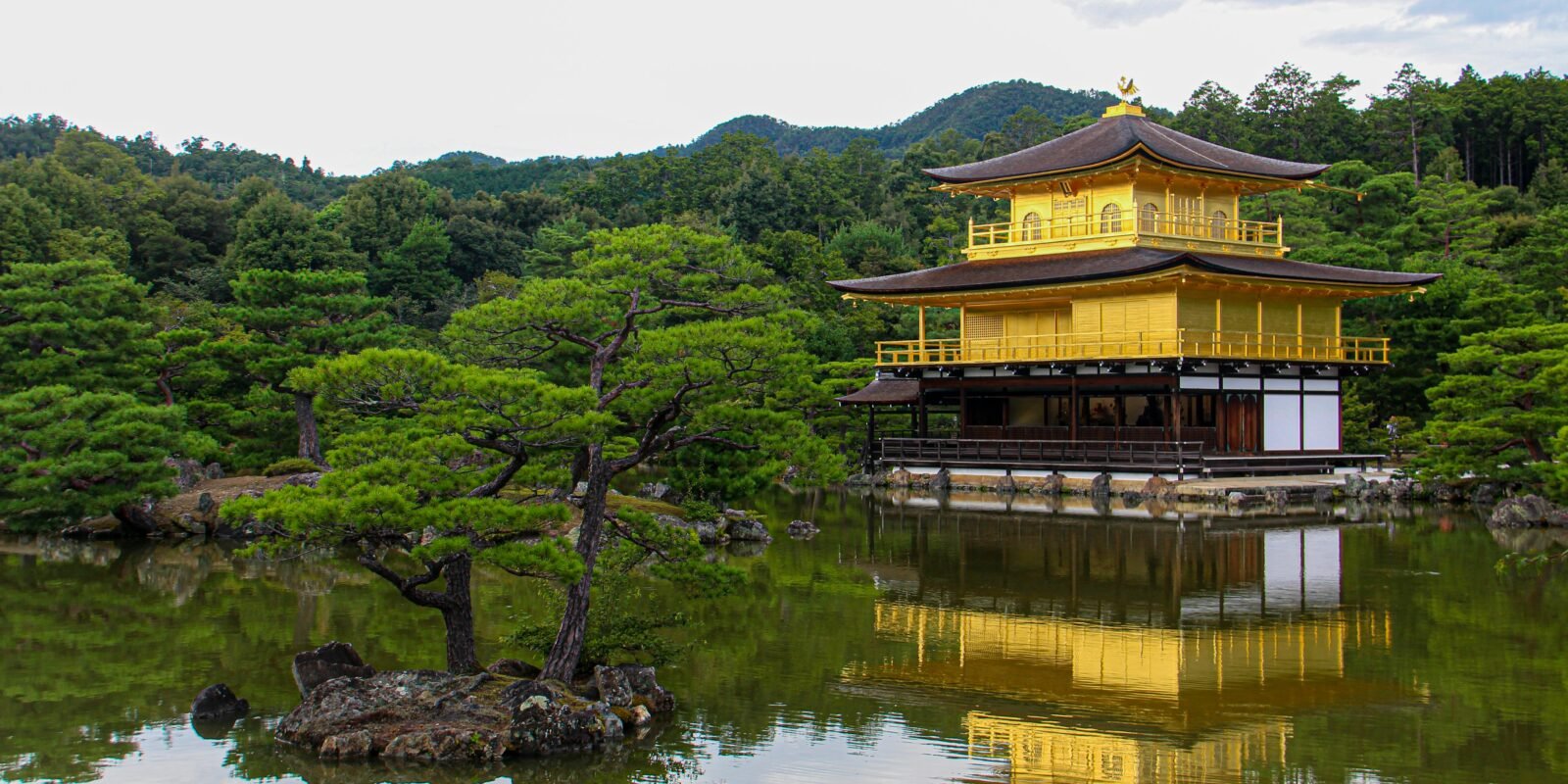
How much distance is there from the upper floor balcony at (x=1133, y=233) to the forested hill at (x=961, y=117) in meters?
84.3

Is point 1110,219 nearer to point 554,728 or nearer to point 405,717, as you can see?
point 554,728

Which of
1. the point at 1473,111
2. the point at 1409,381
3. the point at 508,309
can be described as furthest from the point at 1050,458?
the point at 1473,111

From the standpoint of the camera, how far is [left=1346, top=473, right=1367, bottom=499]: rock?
93.7ft

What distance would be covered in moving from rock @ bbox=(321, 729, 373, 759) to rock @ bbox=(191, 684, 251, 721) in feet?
5.12

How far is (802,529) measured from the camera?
Answer: 76.7ft

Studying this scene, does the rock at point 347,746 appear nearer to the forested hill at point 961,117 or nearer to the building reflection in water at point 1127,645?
the building reflection in water at point 1127,645

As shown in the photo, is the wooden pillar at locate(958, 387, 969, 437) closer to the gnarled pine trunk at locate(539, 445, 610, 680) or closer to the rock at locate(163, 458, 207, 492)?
the rock at locate(163, 458, 207, 492)

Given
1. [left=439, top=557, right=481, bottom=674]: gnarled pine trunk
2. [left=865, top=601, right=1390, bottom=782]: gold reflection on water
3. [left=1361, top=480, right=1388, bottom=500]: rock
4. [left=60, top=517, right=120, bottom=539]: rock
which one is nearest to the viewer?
[left=865, top=601, right=1390, bottom=782]: gold reflection on water

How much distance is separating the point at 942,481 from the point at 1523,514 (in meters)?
12.7

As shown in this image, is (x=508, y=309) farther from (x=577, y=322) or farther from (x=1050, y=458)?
(x=1050, y=458)

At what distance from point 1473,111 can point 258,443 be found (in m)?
53.7

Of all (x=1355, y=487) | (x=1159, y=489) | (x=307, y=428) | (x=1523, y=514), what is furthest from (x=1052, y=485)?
(x=307, y=428)

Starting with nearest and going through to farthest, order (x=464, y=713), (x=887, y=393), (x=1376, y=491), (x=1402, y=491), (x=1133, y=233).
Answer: (x=464, y=713)
(x=1402, y=491)
(x=1376, y=491)
(x=1133, y=233)
(x=887, y=393)

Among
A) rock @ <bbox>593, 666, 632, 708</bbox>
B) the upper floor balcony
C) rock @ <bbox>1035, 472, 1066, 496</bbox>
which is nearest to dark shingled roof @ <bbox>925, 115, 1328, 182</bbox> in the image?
the upper floor balcony
